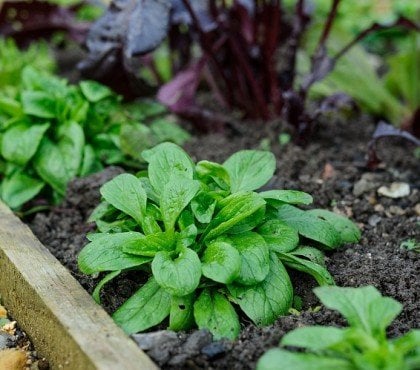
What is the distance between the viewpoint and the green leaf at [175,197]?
1.91m

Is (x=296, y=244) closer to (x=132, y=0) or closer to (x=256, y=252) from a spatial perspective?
(x=256, y=252)

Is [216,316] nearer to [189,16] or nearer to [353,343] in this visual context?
[353,343]

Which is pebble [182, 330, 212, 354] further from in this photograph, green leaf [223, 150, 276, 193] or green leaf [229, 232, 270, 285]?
green leaf [223, 150, 276, 193]

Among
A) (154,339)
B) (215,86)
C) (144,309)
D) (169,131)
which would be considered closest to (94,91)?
(169,131)

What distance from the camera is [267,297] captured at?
1.88 m

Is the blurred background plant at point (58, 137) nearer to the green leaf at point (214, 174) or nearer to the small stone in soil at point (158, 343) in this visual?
the green leaf at point (214, 174)

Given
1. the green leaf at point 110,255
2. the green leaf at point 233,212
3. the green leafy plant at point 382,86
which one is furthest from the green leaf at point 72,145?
A: the green leafy plant at point 382,86

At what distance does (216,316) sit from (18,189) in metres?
1.25

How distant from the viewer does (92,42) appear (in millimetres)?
3129

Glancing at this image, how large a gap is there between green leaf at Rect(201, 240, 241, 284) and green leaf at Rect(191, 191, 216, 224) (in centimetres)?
11

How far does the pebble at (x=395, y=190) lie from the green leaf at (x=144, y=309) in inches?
44.7

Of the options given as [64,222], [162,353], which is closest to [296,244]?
[162,353]

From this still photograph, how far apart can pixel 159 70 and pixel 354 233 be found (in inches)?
81.0

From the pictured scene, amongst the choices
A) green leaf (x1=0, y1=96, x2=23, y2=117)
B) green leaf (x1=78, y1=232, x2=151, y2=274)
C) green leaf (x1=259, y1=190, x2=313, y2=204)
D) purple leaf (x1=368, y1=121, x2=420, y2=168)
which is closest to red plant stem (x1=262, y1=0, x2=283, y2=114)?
purple leaf (x1=368, y1=121, x2=420, y2=168)
